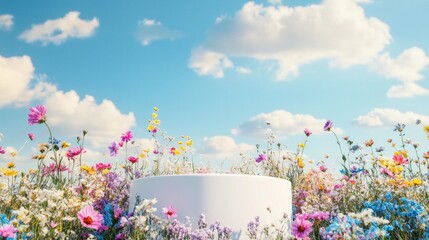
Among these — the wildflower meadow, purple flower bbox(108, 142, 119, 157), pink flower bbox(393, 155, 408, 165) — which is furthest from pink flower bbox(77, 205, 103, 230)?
pink flower bbox(393, 155, 408, 165)

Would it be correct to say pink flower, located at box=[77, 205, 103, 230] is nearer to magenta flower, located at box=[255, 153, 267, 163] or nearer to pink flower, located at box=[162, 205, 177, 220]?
pink flower, located at box=[162, 205, 177, 220]

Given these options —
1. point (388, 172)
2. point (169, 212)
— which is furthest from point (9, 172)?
point (388, 172)

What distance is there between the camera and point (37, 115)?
5.35 meters

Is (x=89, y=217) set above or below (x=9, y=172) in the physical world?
below

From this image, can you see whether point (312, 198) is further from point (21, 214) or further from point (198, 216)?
point (21, 214)

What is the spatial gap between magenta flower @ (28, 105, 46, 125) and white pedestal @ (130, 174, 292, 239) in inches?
74.3

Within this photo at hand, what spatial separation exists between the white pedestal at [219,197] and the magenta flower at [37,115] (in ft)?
6.19

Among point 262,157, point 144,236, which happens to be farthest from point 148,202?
point 262,157

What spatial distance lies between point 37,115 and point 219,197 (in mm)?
2506

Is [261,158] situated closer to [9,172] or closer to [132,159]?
[132,159]

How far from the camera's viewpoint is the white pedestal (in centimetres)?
404

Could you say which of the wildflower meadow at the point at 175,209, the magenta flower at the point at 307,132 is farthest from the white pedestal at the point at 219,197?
the magenta flower at the point at 307,132

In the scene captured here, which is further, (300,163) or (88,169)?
(300,163)

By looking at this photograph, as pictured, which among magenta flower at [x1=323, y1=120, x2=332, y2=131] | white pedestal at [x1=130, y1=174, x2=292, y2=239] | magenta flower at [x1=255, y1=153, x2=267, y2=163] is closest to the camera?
white pedestal at [x1=130, y1=174, x2=292, y2=239]
